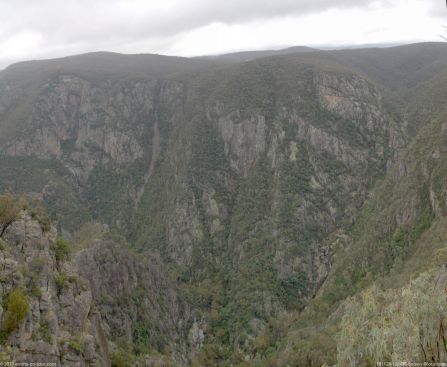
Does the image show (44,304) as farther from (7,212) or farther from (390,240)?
(390,240)

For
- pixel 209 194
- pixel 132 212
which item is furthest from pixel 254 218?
pixel 132 212

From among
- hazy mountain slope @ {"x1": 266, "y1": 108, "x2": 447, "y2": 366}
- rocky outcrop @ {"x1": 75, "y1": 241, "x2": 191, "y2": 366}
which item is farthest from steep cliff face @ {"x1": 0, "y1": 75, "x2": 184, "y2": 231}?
hazy mountain slope @ {"x1": 266, "y1": 108, "x2": 447, "y2": 366}

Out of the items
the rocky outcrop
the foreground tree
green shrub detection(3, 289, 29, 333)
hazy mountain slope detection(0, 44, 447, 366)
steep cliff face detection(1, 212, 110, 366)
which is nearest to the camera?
the foreground tree

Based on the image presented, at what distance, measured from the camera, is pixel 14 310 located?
87.6 ft

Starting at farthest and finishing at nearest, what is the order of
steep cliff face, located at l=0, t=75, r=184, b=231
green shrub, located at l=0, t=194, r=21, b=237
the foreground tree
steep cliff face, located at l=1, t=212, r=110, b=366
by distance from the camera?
steep cliff face, located at l=0, t=75, r=184, b=231 → green shrub, located at l=0, t=194, r=21, b=237 → steep cliff face, located at l=1, t=212, r=110, b=366 → the foreground tree

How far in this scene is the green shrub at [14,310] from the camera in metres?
26.2

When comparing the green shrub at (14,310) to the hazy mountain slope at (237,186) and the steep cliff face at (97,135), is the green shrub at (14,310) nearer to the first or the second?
the hazy mountain slope at (237,186)

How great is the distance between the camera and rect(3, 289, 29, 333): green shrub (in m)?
26.2

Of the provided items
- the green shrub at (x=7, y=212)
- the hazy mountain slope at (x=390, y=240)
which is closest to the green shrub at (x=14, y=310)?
the green shrub at (x=7, y=212)

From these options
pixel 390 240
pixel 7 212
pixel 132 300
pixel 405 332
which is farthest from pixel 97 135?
pixel 405 332

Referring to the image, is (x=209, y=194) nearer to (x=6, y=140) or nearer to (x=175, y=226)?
(x=175, y=226)

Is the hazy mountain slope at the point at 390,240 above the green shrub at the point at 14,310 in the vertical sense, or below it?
below

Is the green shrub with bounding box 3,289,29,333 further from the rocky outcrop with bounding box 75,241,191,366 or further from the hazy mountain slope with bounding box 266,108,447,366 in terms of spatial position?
the hazy mountain slope with bounding box 266,108,447,366

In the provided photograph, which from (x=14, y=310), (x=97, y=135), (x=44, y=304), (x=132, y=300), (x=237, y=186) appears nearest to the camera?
(x=14, y=310)
